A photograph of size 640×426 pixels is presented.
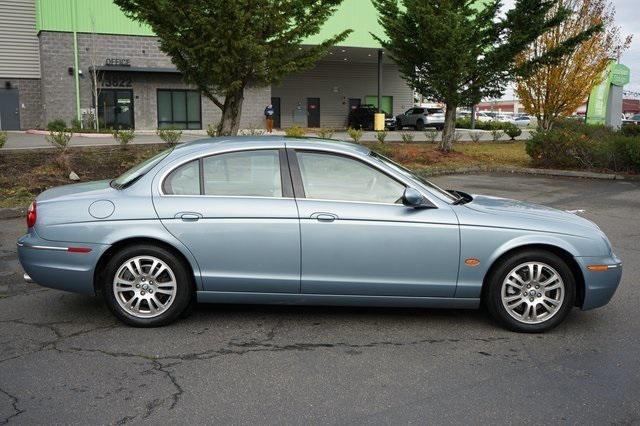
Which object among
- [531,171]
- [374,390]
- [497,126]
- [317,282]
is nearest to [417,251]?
[317,282]

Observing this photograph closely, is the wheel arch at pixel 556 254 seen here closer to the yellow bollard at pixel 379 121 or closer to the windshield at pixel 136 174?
the windshield at pixel 136 174

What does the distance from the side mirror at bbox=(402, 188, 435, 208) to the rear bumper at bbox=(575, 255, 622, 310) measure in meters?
1.30

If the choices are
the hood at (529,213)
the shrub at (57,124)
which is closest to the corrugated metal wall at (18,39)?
the shrub at (57,124)

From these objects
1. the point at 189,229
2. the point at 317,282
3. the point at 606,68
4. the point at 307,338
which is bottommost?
the point at 307,338

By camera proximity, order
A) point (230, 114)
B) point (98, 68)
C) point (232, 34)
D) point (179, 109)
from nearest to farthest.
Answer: point (232, 34) → point (230, 114) → point (98, 68) → point (179, 109)

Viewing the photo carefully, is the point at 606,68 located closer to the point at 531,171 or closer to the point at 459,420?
the point at 531,171

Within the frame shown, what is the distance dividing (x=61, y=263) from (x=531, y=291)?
376 cm

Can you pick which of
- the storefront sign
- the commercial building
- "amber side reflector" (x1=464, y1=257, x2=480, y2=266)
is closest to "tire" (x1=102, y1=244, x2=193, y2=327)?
Answer: "amber side reflector" (x1=464, y1=257, x2=480, y2=266)

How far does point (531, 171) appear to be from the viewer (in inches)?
697

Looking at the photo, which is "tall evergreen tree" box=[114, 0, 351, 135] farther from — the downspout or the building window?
the building window

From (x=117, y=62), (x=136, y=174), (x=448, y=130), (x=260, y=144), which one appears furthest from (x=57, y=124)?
(x=260, y=144)

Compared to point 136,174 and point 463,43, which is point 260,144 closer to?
point 136,174

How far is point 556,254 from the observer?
4.98m

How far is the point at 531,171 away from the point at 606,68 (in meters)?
12.4
